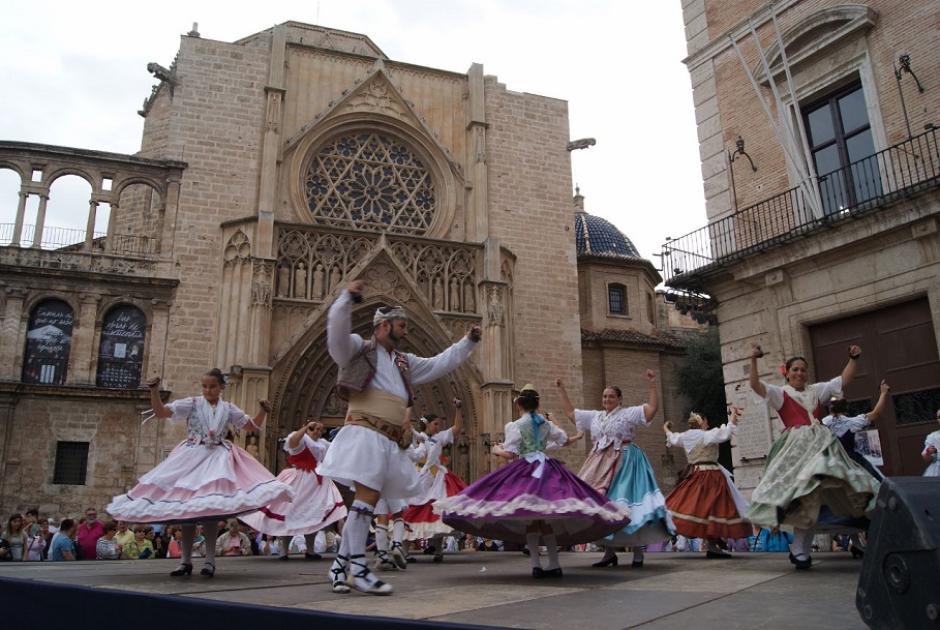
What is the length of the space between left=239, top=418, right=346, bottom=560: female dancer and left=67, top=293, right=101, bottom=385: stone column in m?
10.5

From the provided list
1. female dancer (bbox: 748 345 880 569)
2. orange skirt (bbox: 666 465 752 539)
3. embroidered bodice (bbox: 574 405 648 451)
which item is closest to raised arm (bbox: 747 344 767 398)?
female dancer (bbox: 748 345 880 569)

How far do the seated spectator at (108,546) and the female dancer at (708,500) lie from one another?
10242mm

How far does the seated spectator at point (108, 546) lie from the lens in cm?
1364

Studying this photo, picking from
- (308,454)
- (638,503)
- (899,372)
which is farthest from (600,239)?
(638,503)

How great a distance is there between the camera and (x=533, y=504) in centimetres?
630

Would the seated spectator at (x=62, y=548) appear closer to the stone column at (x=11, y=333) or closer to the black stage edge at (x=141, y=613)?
the stone column at (x=11, y=333)

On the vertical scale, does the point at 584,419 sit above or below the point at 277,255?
below

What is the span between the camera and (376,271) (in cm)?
2131

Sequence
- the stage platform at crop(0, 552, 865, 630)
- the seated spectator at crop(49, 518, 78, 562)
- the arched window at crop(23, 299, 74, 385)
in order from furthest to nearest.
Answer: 1. the arched window at crop(23, 299, 74, 385)
2. the seated spectator at crop(49, 518, 78, 562)
3. the stage platform at crop(0, 552, 865, 630)

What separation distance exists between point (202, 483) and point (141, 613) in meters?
3.13

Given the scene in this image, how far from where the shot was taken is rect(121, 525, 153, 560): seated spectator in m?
14.3

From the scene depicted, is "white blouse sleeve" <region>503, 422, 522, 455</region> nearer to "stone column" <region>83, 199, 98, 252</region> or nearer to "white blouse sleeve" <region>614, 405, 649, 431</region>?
"white blouse sleeve" <region>614, 405, 649, 431</region>

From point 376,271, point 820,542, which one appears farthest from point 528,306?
point 820,542

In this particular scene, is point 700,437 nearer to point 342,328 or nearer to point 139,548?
point 342,328
